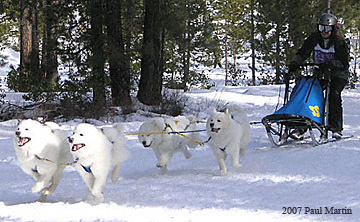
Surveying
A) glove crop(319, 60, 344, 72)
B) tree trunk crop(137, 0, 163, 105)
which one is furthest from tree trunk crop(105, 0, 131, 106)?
glove crop(319, 60, 344, 72)

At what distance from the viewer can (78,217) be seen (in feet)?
13.2

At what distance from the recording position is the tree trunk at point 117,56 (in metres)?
10.9

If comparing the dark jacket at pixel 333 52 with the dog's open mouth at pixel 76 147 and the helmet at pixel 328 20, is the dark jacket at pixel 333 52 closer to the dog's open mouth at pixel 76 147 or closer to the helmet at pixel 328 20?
the helmet at pixel 328 20

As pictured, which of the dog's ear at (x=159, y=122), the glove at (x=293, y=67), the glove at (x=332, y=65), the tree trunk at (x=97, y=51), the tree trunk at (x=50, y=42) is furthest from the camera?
the tree trunk at (x=50, y=42)

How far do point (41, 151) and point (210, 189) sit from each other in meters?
1.75

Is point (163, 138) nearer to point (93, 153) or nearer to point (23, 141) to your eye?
point (93, 153)

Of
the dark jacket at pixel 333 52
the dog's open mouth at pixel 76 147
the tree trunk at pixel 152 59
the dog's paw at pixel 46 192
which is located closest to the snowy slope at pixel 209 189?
the dog's paw at pixel 46 192

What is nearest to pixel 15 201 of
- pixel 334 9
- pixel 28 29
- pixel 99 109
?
pixel 99 109

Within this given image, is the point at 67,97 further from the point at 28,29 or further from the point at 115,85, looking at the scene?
the point at 28,29

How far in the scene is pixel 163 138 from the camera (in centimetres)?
574

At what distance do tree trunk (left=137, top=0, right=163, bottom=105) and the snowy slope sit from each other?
474cm

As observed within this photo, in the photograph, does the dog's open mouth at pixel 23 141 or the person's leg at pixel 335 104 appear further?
the person's leg at pixel 335 104

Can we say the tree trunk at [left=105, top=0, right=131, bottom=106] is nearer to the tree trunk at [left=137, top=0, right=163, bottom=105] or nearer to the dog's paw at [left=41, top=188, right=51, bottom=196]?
the tree trunk at [left=137, top=0, right=163, bottom=105]

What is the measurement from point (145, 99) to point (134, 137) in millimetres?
3631
